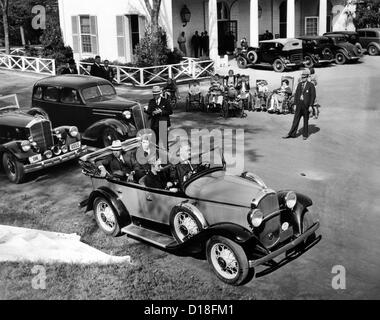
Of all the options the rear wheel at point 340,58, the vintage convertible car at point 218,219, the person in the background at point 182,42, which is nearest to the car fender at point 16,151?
the vintage convertible car at point 218,219

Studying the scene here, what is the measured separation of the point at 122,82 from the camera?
23.5m

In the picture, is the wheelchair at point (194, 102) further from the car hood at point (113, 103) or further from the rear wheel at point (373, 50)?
the rear wheel at point (373, 50)

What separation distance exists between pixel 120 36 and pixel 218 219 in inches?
823

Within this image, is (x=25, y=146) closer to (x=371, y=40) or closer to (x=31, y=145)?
(x=31, y=145)

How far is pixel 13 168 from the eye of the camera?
11242mm

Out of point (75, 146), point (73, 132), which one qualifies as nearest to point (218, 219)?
point (75, 146)

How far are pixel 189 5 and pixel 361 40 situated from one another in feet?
35.2

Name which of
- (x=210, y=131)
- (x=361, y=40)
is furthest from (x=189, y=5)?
(x=210, y=131)

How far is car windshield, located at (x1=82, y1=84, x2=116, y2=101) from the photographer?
1372cm

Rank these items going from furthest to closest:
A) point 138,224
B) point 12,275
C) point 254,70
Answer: point 254,70 < point 138,224 < point 12,275

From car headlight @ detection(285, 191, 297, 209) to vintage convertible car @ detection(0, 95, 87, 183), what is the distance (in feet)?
20.0

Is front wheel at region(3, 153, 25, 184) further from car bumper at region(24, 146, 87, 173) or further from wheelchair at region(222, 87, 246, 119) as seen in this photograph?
wheelchair at region(222, 87, 246, 119)

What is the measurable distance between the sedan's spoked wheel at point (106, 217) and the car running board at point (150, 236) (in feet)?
0.93

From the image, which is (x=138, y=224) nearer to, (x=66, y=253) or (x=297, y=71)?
(x=66, y=253)
